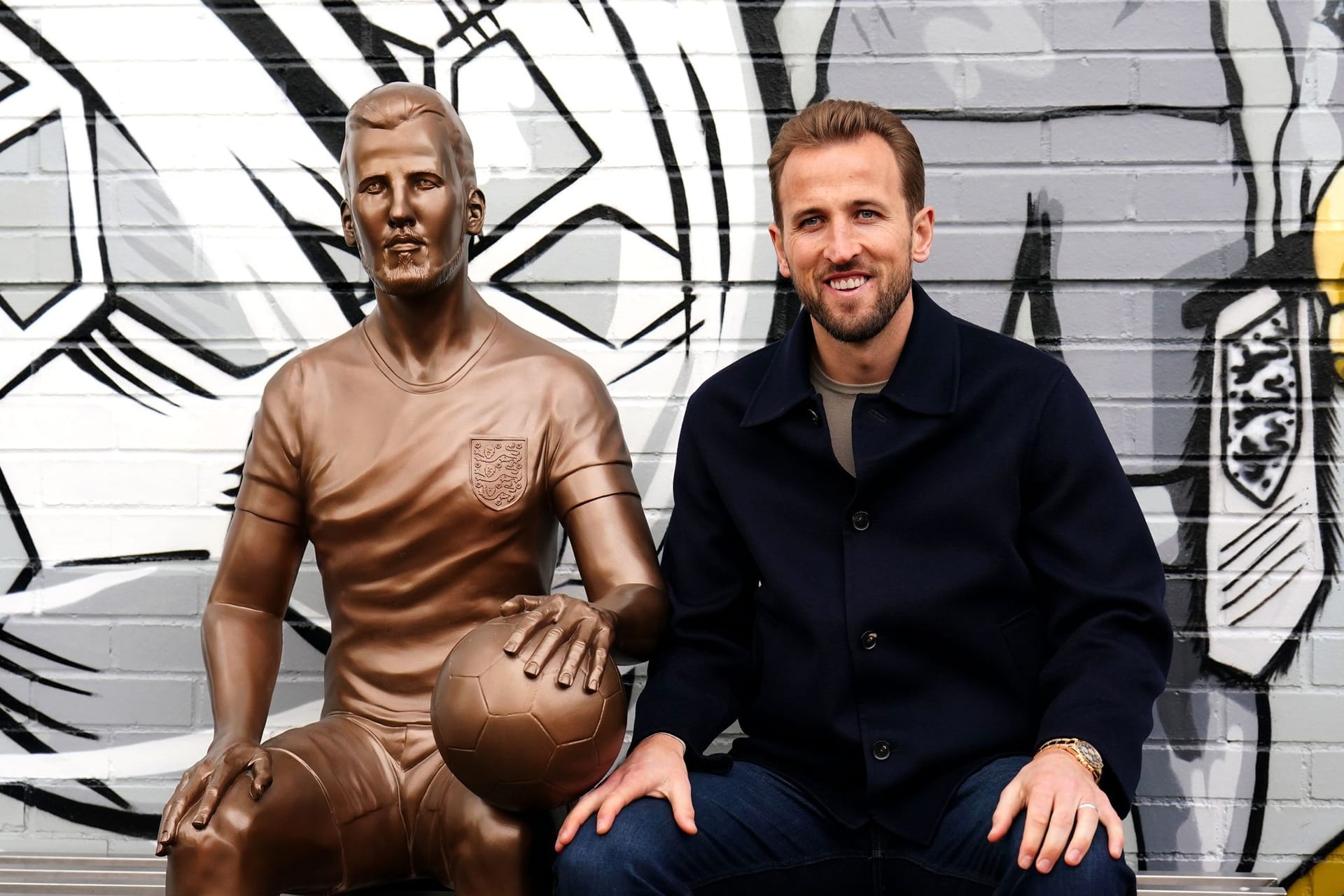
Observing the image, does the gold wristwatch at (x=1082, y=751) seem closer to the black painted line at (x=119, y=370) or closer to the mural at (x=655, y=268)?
the mural at (x=655, y=268)

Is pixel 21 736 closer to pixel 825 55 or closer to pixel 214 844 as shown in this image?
pixel 214 844

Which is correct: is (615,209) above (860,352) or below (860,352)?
above

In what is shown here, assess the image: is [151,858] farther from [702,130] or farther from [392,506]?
[702,130]

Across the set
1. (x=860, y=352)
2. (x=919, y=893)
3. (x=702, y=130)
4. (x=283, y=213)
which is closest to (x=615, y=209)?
(x=702, y=130)

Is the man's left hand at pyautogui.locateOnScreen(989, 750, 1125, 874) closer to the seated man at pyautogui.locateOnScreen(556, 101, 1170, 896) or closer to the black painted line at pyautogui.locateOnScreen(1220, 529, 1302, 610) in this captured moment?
the seated man at pyautogui.locateOnScreen(556, 101, 1170, 896)

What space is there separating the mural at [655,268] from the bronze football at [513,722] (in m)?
1.23

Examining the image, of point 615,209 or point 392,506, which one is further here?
point 615,209

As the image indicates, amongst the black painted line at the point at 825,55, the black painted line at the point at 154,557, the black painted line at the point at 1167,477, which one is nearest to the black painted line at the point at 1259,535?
the black painted line at the point at 1167,477

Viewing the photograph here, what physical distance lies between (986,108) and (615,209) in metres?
0.92

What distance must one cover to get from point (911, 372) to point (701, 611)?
1.85 feet

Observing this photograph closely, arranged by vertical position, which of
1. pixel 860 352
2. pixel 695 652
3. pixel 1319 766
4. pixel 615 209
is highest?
pixel 615 209

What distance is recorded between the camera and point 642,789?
2.02m

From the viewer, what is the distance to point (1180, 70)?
3.01 metres

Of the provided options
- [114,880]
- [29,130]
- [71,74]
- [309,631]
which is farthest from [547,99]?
[114,880]
